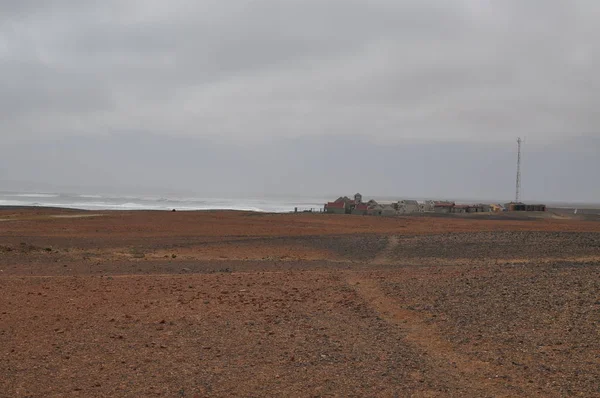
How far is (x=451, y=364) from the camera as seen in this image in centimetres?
776

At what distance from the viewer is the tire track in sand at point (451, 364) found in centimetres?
680

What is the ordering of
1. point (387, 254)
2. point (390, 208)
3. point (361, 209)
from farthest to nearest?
point (390, 208)
point (361, 209)
point (387, 254)

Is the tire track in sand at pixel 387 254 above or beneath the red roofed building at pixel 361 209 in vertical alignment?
beneath

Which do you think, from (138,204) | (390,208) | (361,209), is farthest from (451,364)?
(138,204)

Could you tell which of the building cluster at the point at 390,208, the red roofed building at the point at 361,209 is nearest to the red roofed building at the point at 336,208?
the building cluster at the point at 390,208

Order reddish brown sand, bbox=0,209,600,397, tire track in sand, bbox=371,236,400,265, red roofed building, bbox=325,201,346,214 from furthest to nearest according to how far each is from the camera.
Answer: red roofed building, bbox=325,201,346,214, tire track in sand, bbox=371,236,400,265, reddish brown sand, bbox=0,209,600,397

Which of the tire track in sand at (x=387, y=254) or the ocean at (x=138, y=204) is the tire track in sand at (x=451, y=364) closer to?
the tire track in sand at (x=387, y=254)

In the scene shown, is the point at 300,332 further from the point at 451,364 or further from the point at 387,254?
the point at 387,254

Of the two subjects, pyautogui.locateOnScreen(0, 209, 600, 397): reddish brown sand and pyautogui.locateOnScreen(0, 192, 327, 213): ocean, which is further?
pyautogui.locateOnScreen(0, 192, 327, 213): ocean

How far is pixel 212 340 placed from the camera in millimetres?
8992

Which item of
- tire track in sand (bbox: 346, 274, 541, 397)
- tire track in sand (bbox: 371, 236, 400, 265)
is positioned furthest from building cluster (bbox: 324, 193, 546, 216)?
tire track in sand (bbox: 346, 274, 541, 397)

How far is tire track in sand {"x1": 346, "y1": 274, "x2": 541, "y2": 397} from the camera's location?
6.80 m

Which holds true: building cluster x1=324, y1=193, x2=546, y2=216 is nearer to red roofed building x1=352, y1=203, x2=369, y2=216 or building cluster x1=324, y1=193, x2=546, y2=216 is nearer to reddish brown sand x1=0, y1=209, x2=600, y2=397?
red roofed building x1=352, y1=203, x2=369, y2=216

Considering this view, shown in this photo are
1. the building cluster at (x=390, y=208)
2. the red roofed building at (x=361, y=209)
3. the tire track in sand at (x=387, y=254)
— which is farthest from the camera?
the building cluster at (x=390, y=208)
